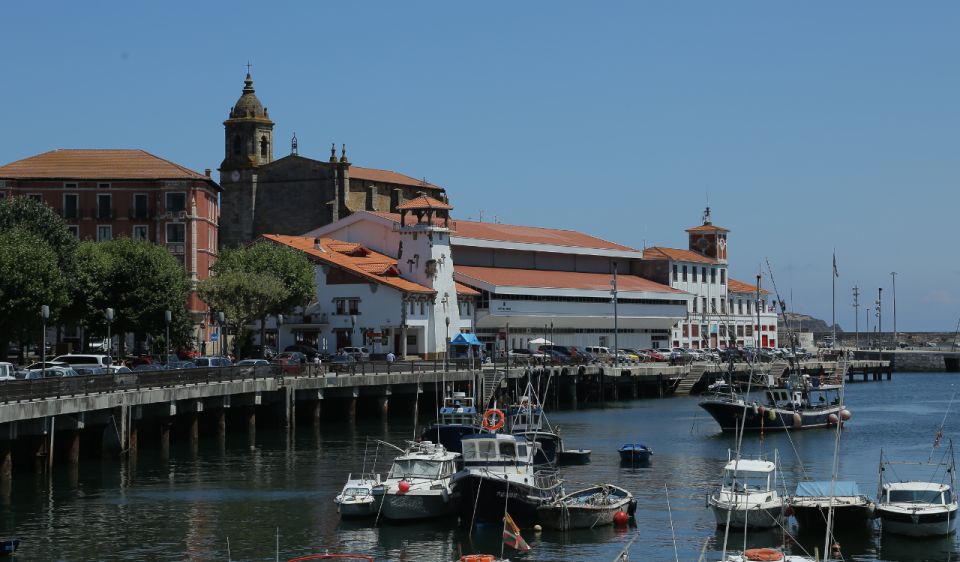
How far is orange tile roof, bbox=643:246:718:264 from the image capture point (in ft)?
558

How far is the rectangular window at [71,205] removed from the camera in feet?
423

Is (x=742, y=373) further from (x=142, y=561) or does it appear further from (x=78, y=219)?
(x=142, y=561)

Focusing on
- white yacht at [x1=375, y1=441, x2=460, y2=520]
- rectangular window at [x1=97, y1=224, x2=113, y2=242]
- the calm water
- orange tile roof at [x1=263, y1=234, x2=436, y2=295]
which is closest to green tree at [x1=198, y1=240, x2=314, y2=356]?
orange tile roof at [x1=263, y1=234, x2=436, y2=295]

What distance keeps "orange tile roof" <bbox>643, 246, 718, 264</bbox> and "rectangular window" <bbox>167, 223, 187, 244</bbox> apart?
200ft

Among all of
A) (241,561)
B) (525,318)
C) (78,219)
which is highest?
(78,219)

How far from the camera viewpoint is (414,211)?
416 ft

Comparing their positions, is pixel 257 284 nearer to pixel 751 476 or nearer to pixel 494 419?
pixel 494 419

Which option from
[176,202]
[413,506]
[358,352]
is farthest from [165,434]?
[176,202]

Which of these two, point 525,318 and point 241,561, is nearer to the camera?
point 241,561

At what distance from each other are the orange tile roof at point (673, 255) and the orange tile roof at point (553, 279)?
3.34 metres

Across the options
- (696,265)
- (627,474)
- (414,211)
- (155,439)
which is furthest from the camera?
(696,265)

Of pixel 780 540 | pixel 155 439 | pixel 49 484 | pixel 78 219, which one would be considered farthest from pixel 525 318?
pixel 780 540

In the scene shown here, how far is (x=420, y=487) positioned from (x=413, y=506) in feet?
2.60

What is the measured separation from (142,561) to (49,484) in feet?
53.9
